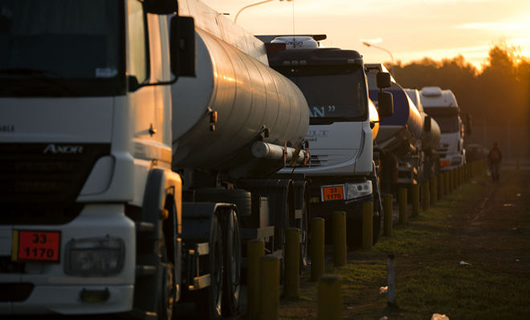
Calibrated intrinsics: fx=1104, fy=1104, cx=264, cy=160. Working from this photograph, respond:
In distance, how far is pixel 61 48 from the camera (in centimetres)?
A: 753

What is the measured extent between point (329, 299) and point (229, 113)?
3.05 metres

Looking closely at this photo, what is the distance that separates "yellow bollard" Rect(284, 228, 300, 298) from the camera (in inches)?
468

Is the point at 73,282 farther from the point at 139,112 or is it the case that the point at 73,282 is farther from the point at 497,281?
the point at 497,281

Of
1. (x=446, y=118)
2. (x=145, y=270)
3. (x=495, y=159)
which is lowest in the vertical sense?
(x=145, y=270)

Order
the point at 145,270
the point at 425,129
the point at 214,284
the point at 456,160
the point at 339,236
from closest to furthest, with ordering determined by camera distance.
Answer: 1. the point at 145,270
2. the point at 214,284
3. the point at 339,236
4. the point at 425,129
5. the point at 456,160

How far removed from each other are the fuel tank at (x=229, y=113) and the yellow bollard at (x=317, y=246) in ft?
3.19

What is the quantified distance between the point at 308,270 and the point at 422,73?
141006 millimetres

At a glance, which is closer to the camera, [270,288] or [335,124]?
[270,288]

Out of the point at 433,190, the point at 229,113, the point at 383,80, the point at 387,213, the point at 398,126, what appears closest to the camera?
the point at 229,113

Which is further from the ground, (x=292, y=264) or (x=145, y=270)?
(x=145, y=270)

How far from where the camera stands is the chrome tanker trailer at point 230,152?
31.7 ft

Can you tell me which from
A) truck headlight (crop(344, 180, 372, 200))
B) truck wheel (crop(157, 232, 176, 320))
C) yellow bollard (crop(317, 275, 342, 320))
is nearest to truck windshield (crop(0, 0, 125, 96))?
truck wheel (crop(157, 232, 176, 320))

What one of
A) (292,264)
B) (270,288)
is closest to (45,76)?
(270,288)

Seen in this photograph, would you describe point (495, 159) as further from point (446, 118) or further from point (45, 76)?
point (45, 76)
